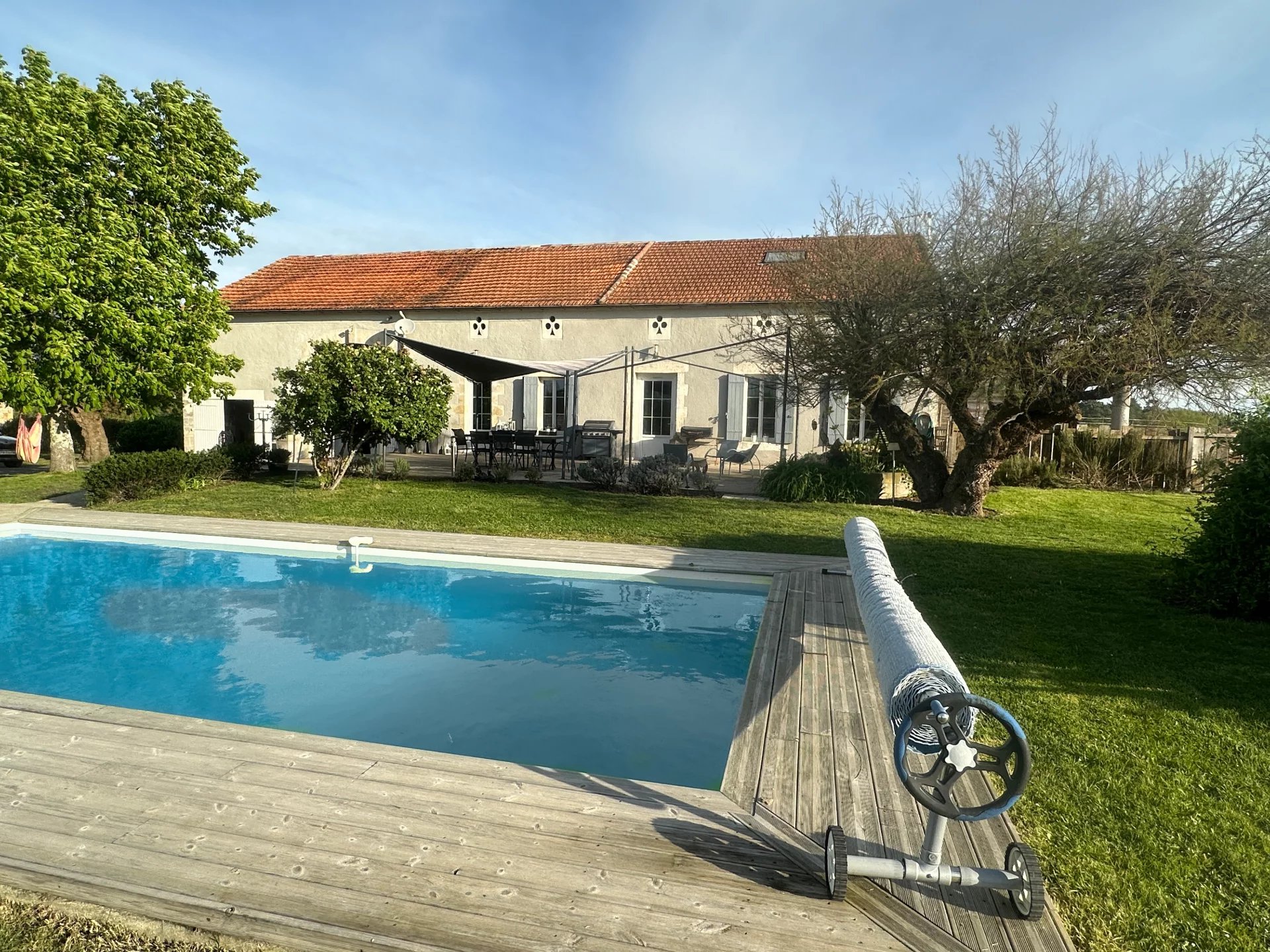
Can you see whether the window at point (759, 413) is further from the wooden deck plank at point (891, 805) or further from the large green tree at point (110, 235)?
the wooden deck plank at point (891, 805)

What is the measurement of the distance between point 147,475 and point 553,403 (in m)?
8.14

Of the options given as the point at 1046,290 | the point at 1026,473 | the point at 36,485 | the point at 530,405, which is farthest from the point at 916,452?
the point at 36,485

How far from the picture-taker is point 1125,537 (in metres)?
9.14

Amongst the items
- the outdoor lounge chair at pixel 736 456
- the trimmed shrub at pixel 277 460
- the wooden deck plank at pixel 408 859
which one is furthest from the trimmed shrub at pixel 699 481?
the wooden deck plank at pixel 408 859

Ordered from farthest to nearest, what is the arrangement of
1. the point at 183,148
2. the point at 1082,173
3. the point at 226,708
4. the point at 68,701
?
the point at 183,148 < the point at 1082,173 < the point at 226,708 < the point at 68,701

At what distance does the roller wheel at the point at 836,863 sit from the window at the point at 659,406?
45.4ft

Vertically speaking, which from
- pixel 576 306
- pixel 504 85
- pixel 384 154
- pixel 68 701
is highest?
pixel 504 85

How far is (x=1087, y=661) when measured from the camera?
4.79 meters

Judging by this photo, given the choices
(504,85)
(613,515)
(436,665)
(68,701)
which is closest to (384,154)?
(504,85)

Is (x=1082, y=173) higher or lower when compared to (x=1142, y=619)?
higher

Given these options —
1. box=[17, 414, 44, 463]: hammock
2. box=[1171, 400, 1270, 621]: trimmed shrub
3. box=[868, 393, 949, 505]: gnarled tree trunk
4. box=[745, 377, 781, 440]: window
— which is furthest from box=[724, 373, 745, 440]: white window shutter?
box=[17, 414, 44, 463]: hammock

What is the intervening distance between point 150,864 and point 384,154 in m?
12.2

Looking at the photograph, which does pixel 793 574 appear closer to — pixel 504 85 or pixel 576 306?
pixel 504 85

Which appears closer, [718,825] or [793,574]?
[718,825]
